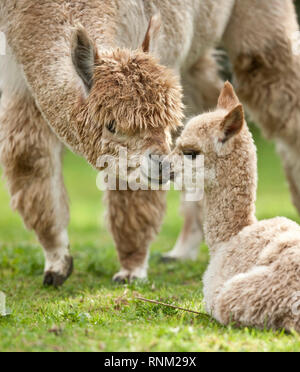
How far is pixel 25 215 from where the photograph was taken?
18.2ft

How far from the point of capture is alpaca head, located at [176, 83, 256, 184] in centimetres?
395

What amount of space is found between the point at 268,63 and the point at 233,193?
252 centimetres

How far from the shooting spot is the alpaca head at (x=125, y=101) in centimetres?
400

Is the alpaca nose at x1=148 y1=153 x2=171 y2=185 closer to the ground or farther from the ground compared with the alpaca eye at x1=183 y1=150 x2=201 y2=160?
closer to the ground

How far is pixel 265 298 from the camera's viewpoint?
356 cm

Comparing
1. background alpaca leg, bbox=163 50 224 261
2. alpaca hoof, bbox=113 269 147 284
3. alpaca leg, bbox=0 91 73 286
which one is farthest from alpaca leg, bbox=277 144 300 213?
alpaca leg, bbox=0 91 73 286

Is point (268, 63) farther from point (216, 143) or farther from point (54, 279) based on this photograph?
point (54, 279)

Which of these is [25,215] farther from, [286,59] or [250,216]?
[286,59]

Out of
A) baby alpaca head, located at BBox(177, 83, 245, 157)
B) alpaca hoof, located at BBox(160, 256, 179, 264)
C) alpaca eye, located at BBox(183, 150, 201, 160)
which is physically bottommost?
alpaca hoof, located at BBox(160, 256, 179, 264)

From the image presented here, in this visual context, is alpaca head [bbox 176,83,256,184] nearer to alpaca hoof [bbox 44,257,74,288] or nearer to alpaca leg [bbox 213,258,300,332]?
alpaca leg [bbox 213,258,300,332]

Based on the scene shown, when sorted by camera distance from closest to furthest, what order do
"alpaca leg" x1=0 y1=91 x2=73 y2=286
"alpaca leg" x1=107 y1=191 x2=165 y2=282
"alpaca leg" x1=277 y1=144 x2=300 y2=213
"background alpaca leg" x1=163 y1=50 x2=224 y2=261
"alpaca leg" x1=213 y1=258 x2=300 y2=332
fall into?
"alpaca leg" x1=213 y1=258 x2=300 y2=332 → "alpaca leg" x1=0 y1=91 x2=73 y2=286 → "alpaca leg" x1=107 y1=191 x2=165 y2=282 → "alpaca leg" x1=277 y1=144 x2=300 y2=213 → "background alpaca leg" x1=163 y1=50 x2=224 y2=261

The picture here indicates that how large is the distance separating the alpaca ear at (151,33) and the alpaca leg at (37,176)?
1.19 metres

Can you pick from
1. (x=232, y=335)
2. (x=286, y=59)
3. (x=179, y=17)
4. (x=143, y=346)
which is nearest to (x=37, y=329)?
(x=143, y=346)

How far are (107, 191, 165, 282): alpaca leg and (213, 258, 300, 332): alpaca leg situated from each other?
Result: 2061 millimetres
